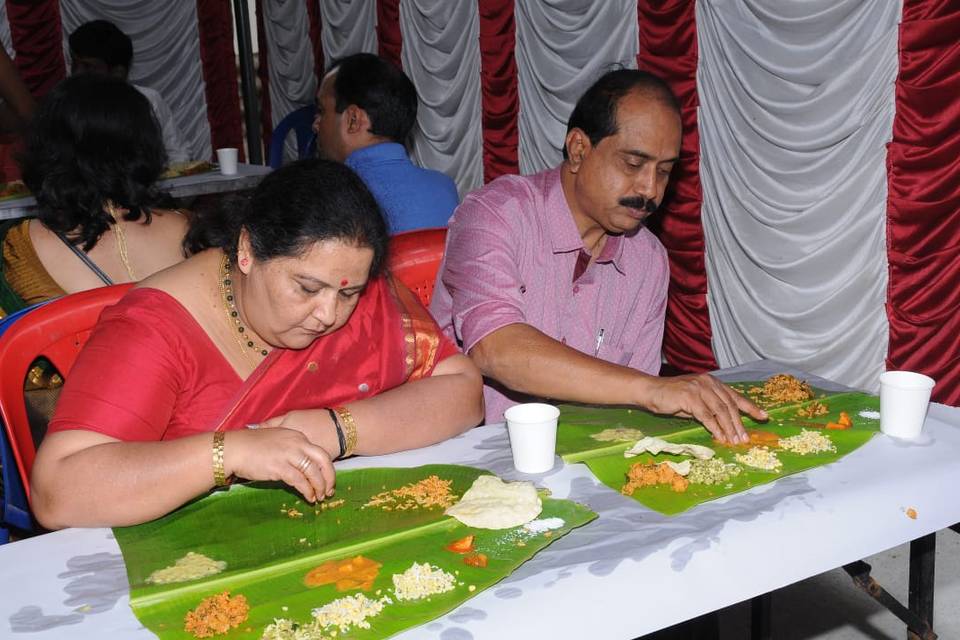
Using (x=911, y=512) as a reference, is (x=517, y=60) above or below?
above

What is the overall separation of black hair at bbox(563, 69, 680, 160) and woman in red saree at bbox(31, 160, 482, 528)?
2.14 ft

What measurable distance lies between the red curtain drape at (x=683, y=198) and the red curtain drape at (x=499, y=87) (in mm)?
1264

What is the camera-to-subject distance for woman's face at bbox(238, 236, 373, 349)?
5.27 feet

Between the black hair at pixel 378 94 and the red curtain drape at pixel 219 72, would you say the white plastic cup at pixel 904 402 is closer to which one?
the black hair at pixel 378 94

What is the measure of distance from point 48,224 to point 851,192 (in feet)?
8.77

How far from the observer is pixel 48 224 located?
2666 millimetres

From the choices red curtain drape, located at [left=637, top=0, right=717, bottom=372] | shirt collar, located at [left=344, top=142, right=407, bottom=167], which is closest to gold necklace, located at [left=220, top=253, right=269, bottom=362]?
shirt collar, located at [left=344, top=142, right=407, bottom=167]

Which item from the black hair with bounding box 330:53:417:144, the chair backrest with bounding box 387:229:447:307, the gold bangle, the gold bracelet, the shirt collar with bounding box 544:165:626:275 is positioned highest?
the black hair with bounding box 330:53:417:144

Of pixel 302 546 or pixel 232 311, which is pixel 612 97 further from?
pixel 302 546

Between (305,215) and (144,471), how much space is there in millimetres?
490

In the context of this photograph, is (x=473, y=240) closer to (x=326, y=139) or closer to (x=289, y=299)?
(x=289, y=299)

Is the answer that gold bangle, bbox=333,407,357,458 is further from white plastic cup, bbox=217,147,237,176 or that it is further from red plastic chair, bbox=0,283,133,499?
white plastic cup, bbox=217,147,237,176

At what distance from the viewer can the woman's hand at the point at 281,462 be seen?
1.46 meters

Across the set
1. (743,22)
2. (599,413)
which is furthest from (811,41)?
(599,413)
